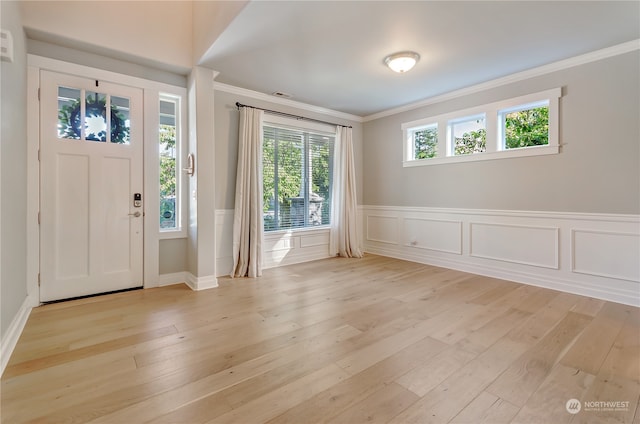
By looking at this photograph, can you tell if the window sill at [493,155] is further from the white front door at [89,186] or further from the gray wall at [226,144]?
the white front door at [89,186]

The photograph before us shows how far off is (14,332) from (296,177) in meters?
3.61

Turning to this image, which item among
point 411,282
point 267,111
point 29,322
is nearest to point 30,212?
point 29,322

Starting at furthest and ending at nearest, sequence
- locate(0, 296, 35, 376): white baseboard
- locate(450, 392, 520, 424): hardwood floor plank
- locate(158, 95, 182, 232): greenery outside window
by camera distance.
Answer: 1. locate(158, 95, 182, 232): greenery outside window
2. locate(0, 296, 35, 376): white baseboard
3. locate(450, 392, 520, 424): hardwood floor plank

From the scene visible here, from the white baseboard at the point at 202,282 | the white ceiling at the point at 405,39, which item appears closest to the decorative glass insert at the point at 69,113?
the white ceiling at the point at 405,39

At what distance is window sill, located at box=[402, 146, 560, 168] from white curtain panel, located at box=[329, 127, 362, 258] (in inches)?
41.5

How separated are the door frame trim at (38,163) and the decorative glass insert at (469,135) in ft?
12.7

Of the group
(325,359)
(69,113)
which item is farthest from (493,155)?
(69,113)

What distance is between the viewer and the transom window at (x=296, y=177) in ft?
15.1

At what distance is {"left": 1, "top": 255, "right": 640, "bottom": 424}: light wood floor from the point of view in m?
1.49

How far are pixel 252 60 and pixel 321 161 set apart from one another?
2222mm

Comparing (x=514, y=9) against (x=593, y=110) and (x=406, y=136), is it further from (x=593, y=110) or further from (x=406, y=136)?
(x=406, y=136)

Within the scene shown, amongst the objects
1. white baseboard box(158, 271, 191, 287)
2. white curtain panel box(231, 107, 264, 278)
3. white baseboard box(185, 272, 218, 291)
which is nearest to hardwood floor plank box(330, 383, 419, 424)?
white baseboard box(185, 272, 218, 291)

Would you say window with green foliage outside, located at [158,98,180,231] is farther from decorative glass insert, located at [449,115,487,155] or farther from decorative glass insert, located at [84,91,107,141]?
decorative glass insert, located at [449,115,487,155]

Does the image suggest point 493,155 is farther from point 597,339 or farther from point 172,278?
point 172,278
